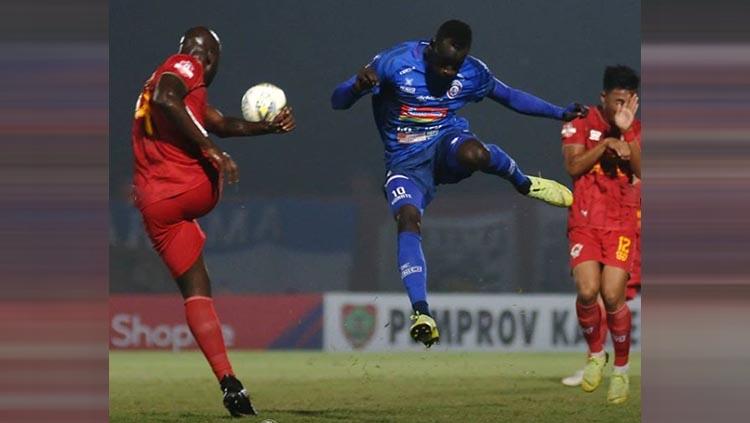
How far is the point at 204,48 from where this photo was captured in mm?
6289

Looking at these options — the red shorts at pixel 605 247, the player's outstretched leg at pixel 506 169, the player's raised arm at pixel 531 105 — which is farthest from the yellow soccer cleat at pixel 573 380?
the player's raised arm at pixel 531 105

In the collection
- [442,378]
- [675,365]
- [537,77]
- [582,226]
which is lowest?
[442,378]

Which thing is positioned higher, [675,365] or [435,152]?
[435,152]

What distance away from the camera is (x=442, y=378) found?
921cm

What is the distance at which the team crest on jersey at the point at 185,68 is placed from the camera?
19.7 ft

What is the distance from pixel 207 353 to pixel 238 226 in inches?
197

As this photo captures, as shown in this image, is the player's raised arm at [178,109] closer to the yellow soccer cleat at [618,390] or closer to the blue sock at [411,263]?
the blue sock at [411,263]

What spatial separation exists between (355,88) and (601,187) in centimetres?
212

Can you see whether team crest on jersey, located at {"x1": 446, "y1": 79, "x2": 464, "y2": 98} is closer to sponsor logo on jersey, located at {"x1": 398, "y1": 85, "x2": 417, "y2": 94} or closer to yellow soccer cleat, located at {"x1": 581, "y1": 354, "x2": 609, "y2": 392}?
sponsor logo on jersey, located at {"x1": 398, "y1": 85, "x2": 417, "y2": 94}

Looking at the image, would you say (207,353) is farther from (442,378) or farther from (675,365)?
(442,378)

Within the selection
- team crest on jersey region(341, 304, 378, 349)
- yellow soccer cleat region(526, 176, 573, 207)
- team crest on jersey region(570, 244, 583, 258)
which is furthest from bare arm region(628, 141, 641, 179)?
team crest on jersey region(341, 304, 378, 349)

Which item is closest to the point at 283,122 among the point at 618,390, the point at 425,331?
the point at 425,331

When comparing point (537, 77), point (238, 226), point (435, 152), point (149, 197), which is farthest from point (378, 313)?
point (149, 197)

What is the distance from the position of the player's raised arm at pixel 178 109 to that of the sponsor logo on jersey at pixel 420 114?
51.7 inches
